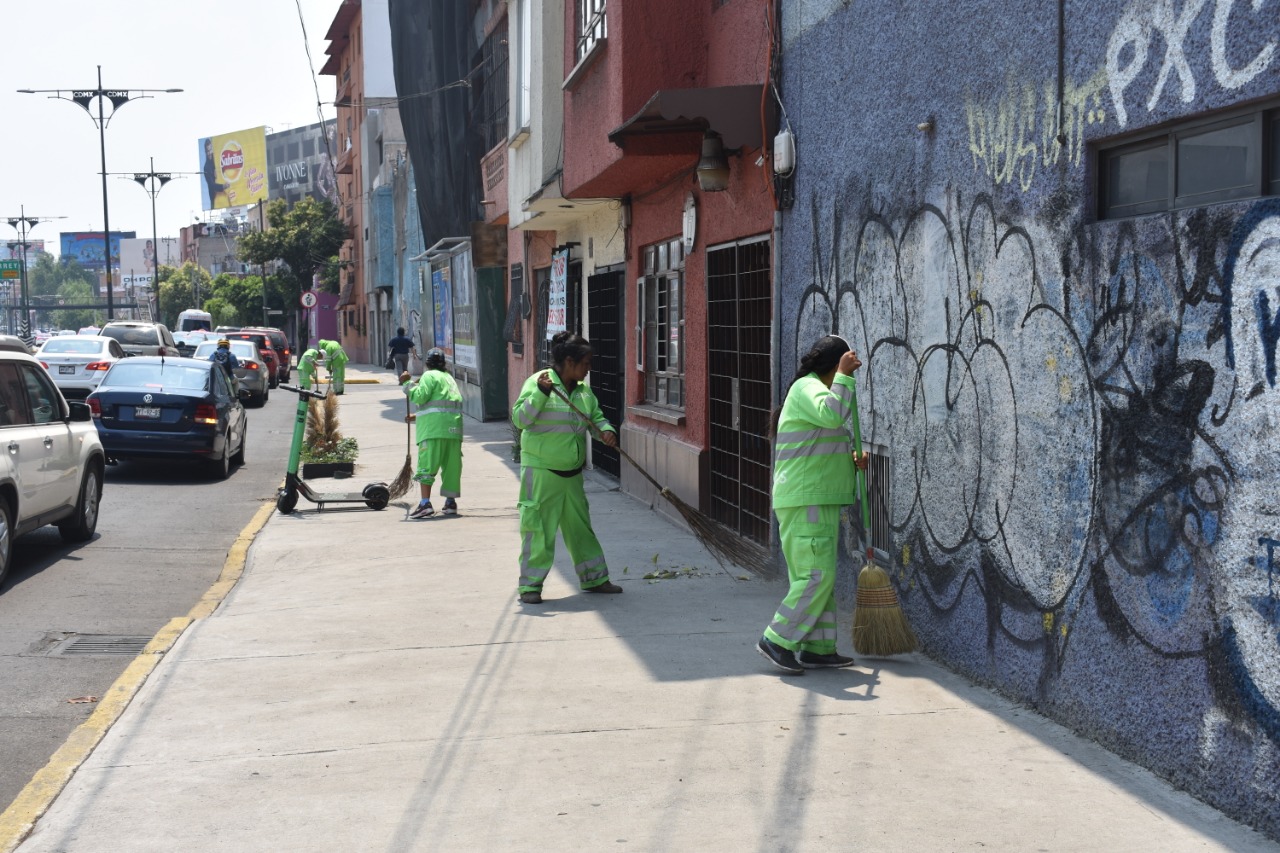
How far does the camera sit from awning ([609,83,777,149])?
9164 millimetres

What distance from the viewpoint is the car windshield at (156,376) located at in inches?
661

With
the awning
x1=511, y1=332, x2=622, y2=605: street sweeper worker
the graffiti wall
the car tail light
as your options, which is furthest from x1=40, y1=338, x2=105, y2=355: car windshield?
the graffiti wall

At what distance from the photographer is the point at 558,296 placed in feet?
A: 58.5

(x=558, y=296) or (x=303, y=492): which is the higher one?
(x=558, y=296)

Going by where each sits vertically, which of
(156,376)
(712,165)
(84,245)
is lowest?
(156,376)

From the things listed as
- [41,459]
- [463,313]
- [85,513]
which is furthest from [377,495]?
[463,313]

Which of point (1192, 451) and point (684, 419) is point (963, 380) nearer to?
point (1192, 451)

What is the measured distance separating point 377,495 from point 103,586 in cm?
403

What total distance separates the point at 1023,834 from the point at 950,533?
229 centimetres

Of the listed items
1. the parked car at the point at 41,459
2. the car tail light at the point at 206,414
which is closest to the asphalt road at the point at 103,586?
the parked car at the point at 41,459

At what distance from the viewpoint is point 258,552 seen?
11242mm

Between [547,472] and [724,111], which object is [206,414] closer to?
[547,472]

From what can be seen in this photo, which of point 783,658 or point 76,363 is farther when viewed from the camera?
point 76,363

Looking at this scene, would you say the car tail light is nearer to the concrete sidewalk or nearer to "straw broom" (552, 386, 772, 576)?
the concrete sidewalk
